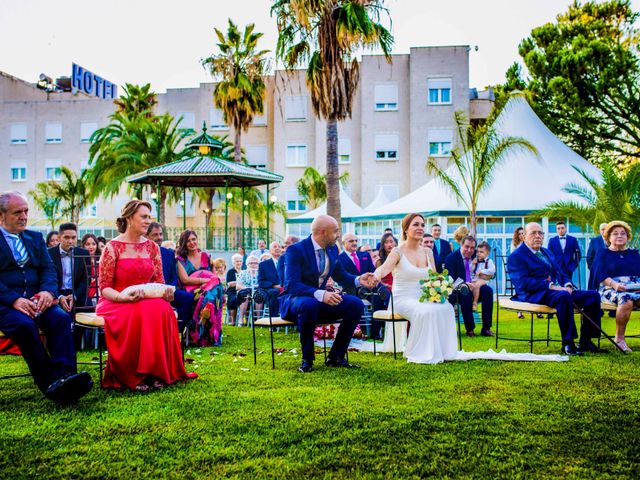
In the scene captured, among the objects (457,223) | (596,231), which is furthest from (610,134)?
(596,231)

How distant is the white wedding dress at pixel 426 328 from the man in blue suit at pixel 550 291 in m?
0.65

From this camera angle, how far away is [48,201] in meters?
41.9

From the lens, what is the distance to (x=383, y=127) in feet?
125

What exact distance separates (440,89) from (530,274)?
3034cm

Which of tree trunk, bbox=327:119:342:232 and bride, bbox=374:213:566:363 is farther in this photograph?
tree trunk, bbox=327:119:342:232

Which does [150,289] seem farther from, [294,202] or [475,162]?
[294,202]

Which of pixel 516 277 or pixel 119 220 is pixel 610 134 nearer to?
pixel 516 277

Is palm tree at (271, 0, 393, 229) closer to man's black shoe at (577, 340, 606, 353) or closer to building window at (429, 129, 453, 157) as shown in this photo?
man's black shoe at (577, 340, 606, 353)

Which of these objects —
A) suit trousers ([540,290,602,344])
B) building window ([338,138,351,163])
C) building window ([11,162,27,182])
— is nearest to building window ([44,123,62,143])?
building window ([11,162,27,182])

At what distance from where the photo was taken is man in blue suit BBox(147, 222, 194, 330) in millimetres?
8672

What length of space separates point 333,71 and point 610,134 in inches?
780

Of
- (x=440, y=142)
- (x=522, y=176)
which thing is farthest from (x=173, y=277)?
(x=440, y=142)

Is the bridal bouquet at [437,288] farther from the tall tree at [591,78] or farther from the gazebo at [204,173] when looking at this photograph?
the tall tree at [591,78]

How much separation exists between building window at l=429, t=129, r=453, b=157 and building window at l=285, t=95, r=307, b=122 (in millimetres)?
7689
